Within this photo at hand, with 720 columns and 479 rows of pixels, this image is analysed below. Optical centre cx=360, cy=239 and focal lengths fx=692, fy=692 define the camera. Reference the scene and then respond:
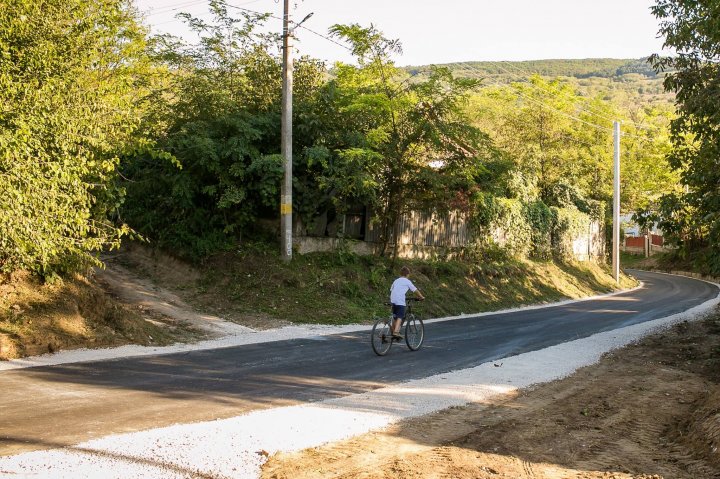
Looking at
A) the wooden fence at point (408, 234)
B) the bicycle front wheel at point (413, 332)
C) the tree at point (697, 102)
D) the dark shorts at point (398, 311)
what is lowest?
the bicycle front wheel at point (413, 332)

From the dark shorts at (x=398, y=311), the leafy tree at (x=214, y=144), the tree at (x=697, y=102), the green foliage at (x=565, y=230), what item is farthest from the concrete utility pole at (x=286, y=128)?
the green foliage at (x=565, y=230)

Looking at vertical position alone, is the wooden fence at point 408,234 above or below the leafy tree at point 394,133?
below

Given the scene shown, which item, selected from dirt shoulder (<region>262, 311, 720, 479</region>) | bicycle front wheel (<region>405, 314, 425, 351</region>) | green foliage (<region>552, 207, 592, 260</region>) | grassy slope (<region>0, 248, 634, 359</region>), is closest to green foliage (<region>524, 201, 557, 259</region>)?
green foliage (<region>552, 207, 592, 260</region>)

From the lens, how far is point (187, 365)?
1257 centimetres

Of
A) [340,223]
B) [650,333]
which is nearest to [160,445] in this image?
[650,333]

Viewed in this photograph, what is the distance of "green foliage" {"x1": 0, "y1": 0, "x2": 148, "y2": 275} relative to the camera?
1205 centimetres

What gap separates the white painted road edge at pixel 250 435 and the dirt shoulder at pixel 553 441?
1.09 ft

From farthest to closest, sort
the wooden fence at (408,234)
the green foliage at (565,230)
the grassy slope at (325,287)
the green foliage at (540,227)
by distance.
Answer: the green foliage at (565,230) < the green foliage at (540,227) < the wooden fence at (408,234) < the grassy slope at (325,287)

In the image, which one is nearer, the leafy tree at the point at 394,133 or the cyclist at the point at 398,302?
the cyclist at the point at 398,302

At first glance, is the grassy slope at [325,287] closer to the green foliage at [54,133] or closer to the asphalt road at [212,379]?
the asphalt road at [212,379]

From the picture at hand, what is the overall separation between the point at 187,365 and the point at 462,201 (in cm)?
1506

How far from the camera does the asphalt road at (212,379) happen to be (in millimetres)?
8078

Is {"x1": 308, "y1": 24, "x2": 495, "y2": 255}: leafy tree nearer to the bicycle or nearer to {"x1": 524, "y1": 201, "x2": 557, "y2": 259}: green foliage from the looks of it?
the bicycle

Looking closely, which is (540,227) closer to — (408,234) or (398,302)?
(408,234)
